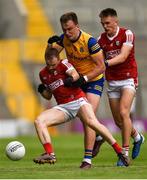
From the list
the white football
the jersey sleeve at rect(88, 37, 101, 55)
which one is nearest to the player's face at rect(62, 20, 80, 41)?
the jersey sleeve at rect(88, 37, 101, 55)

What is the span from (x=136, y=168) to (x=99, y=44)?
2.08 meters

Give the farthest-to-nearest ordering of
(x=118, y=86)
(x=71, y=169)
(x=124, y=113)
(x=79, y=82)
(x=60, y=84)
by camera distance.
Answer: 1. (x=118, y=86)
2. (x=124, y=113)
3. (x=60, y=84)
4. (x=79, y=82)
5. (x=71, y=169)

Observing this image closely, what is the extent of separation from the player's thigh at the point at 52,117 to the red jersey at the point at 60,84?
0.55ft

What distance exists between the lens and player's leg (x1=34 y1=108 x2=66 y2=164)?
10203 millimetres

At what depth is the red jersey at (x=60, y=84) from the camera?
10.6 metres

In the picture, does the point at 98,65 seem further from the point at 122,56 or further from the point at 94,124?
the point at 94,124

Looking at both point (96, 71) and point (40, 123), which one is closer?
point (40, 123)

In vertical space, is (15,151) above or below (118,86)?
below

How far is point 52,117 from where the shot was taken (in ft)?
34.7

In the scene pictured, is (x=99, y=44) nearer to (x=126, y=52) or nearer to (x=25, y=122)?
(x=126, y=52)

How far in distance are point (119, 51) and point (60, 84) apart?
4.07 ft

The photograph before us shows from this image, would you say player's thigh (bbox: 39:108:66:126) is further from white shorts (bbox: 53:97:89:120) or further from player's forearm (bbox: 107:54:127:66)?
player's forearm (bbox: 107:54:127:66)

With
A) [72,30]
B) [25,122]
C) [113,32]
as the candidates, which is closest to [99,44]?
[113,32]

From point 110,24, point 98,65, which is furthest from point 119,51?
point 98,65
